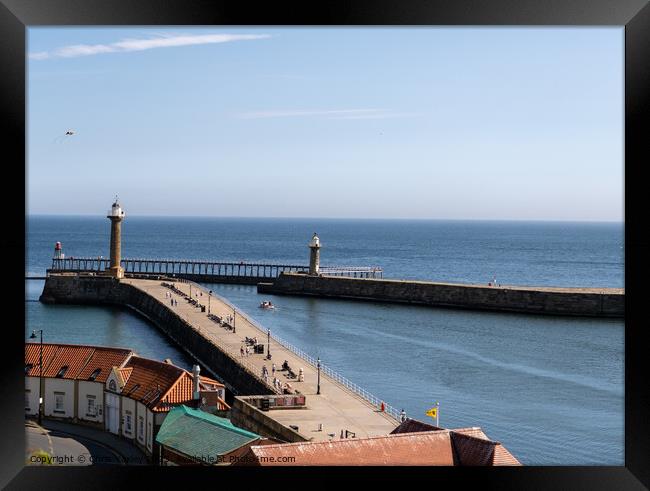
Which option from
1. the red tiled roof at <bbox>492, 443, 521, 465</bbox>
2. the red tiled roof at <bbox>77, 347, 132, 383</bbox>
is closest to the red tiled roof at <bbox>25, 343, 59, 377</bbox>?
the red tiled roof at <bbox>77, 347, 132, 383</bbox>

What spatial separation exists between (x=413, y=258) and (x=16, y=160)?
69.1 m

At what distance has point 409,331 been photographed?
32406 millimetres

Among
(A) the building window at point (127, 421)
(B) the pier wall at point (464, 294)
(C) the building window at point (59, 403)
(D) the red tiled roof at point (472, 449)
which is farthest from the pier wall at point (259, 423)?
(B) the pier wall at point (464, 294)

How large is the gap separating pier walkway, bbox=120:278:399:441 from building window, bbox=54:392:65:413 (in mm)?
3779

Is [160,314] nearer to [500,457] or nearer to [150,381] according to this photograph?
[150,381]

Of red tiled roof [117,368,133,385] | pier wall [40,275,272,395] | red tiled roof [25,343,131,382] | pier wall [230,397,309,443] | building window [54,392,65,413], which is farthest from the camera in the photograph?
pier wall [40,275,272,395]

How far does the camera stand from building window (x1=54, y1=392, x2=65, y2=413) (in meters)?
16.6

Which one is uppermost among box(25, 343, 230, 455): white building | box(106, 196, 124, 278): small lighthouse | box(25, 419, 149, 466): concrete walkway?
box(106, 196, 124, 278): small lighthouse

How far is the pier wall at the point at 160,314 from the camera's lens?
21.5 meters

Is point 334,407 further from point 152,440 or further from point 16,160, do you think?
point 16,160

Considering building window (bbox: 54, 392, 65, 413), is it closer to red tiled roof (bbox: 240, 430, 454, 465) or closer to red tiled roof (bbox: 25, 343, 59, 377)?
red tiled roof (bbox: 25, 343, 59, 377)

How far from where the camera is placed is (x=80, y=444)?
14.9 m

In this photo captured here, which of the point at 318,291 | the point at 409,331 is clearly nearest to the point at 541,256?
the point at 318,291

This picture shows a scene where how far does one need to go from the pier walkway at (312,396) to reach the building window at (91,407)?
122 inches
